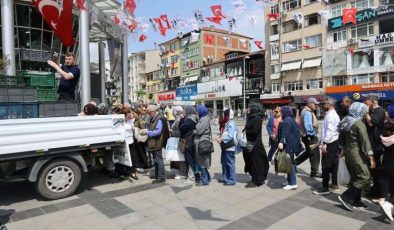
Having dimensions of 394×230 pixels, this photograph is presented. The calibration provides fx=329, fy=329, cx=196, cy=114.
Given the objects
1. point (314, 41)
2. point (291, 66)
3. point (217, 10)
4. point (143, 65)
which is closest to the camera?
point (217, 10)

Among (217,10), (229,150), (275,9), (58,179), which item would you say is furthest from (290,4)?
(58,179)

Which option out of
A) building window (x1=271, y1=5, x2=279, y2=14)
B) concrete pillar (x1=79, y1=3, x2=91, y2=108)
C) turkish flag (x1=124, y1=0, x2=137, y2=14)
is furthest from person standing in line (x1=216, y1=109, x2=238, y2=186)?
building window (x1=271, y1=5, x2=279, y2=14)

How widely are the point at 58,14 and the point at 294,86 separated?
32436mm

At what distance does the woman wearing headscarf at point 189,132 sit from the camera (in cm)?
674

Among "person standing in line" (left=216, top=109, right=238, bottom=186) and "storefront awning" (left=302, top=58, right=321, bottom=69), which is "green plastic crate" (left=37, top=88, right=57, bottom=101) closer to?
"person standing in line" (left=216, top=109, right=238, bottom=186)

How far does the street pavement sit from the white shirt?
1.03 meters

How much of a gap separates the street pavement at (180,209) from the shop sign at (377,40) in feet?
103

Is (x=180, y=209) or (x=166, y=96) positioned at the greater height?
(x=166, y=96)

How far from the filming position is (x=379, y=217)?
470 centimetres

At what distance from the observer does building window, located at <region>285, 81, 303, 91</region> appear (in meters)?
40.8

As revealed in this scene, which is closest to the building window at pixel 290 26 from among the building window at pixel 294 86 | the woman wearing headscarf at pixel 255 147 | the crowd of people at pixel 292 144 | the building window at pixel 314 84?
the building window at pixel 294 86

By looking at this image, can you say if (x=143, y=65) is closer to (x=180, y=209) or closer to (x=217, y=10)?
(x=217, y=10)

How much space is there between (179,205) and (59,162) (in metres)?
A: 2.15

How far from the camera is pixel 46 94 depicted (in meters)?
6.46
